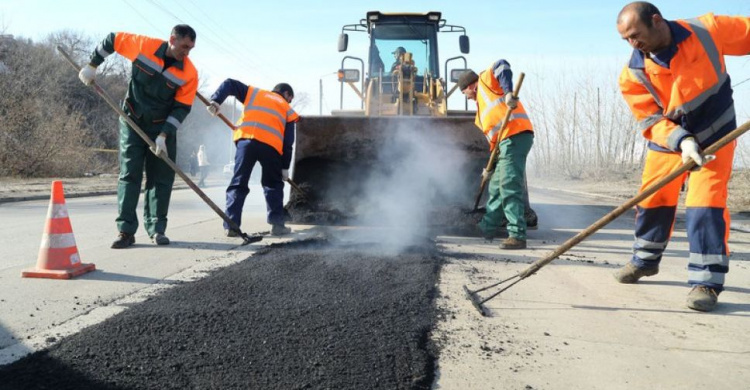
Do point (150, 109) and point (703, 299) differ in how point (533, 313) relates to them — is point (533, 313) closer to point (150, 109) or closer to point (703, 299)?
point (703, 299)

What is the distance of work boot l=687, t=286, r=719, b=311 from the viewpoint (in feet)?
9.16

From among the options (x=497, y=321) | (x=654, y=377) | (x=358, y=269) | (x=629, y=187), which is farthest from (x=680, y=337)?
(x=629, y=187)

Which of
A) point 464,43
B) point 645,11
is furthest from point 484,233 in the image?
point 464,43

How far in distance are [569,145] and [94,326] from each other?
70.6 feet

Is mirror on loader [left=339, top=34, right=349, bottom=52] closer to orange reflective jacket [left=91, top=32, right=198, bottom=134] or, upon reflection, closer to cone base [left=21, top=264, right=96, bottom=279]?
orange reflective jacket [left=91, top=32, right=198, bottom=134]

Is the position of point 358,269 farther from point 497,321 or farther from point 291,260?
point 497,321

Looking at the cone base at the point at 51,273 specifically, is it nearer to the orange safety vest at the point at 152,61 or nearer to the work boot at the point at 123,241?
the work boot at the point at 123,241

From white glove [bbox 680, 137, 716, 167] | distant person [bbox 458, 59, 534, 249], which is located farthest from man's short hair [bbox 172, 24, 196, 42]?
white glove [bbox 680, 137, 716, 167]

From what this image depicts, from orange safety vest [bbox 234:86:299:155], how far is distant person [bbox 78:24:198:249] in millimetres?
609

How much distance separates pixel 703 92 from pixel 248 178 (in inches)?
155

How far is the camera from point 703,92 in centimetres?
294

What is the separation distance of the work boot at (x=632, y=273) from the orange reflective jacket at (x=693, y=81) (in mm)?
801

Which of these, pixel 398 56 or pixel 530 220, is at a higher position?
pixel 398 56

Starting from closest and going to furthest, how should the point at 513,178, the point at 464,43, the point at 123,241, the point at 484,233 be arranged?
the point at 123,241
the point at 513,178
the point at 484,233
the point at 464,43
